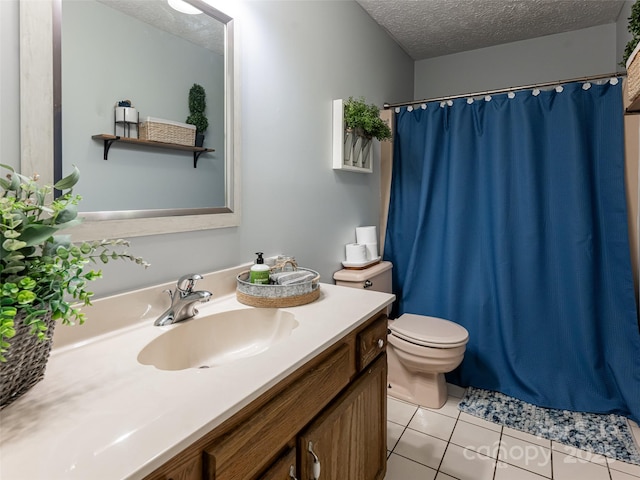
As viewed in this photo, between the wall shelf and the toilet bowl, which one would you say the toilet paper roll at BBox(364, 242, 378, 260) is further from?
the wall shelf

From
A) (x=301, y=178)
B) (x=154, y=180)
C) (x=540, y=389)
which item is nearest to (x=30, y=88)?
(x=154, y=180)

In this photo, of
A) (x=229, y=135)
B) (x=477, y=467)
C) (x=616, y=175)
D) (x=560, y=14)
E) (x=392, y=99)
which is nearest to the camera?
(x=229, y=135)

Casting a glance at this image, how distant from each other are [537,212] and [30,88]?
92.9 inches

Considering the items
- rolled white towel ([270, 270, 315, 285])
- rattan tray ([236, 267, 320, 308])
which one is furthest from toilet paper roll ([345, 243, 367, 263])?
rattan tray ([236, 267, 320, 308])

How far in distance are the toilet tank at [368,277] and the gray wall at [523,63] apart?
1710 mm

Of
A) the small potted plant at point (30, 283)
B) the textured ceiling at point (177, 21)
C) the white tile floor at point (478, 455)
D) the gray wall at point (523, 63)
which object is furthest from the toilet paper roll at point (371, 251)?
the small potted plant at point (30, 283)

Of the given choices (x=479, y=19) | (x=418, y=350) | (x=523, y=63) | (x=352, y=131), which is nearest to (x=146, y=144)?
(x=352, y=131)

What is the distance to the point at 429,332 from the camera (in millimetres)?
2092

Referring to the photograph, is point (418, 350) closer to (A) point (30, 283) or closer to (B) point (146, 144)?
(B) point (146, 144)

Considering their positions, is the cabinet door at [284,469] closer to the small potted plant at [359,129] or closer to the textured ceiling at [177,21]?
the textured ceiling at [177,21]

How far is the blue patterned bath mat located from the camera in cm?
180

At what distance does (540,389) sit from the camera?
2188 mm

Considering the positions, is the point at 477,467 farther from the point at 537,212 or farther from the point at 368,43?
the point at 368,43

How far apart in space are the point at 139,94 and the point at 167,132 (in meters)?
0.13
